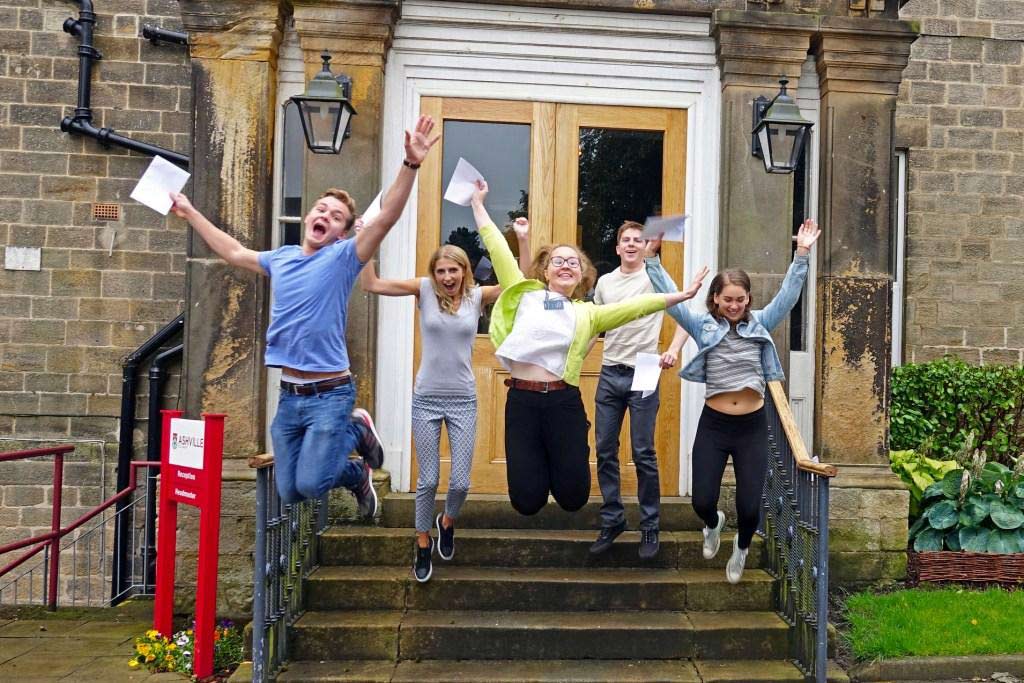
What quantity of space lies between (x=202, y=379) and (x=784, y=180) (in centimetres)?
416

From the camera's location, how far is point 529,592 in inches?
194

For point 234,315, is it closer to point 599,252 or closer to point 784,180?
point 599,252

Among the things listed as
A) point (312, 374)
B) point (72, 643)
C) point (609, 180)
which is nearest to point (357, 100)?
point (609, 180)

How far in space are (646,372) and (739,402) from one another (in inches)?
22.7

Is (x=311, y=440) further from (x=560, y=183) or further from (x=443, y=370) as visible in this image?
(x=560, y=183)

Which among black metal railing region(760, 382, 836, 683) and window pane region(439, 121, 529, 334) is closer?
black metal railing region(760, 382, 836, 683)

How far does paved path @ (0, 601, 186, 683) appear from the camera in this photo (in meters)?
4.95

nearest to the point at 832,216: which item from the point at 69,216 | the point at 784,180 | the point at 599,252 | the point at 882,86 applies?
the point at 784,180

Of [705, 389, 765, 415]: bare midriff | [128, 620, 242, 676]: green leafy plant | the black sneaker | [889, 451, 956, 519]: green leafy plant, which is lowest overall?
[128, 620, 242, 676]: green leafy plant

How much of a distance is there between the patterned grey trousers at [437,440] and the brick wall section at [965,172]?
593 cm

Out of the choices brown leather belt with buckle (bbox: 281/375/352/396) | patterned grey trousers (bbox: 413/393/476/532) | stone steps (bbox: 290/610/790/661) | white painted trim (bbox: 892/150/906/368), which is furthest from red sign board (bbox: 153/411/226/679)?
white painted trim (bbox: 892/150/906/368)

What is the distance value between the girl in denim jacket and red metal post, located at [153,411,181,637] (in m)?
3.10

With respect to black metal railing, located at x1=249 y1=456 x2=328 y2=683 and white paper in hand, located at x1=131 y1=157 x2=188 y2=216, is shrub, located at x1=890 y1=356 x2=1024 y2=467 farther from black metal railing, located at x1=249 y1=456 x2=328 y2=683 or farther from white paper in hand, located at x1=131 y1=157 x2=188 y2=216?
white paper in hand, located at x1=131 y1=157 x2=188 y2=216

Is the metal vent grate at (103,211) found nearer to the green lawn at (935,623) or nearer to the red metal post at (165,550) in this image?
the red metal post at (165,550)
